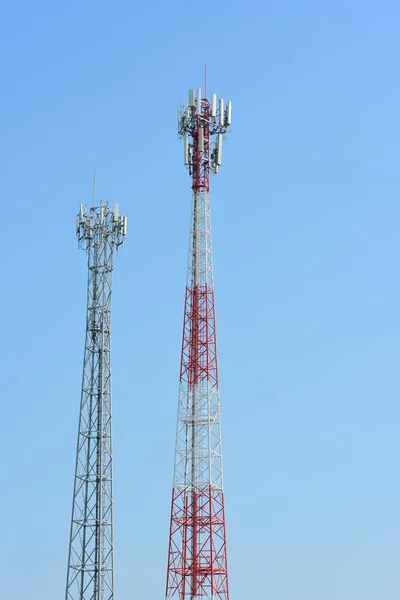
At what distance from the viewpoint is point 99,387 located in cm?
9500

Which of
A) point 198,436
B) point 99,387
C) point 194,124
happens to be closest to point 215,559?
point 198,436

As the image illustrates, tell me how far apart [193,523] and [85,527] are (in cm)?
942

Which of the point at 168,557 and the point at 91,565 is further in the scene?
the point at 168,557

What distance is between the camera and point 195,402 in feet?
330

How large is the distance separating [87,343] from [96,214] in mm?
10371

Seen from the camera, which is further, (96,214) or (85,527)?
(96,214)

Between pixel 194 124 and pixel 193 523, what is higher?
pixel 194 124

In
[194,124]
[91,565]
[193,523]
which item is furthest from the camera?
[194,124]


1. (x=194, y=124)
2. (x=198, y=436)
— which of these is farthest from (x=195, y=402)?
(x=194, y=124)

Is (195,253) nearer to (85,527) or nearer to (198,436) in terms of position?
(198,436)

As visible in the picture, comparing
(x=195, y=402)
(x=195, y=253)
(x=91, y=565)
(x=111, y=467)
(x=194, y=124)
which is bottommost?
(x=91, y=565)

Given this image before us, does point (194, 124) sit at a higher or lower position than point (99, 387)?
higher

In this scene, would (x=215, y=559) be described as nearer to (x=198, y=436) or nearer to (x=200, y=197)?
(x=198, y=436)

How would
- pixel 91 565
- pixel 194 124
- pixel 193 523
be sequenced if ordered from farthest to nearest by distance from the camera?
pixel 194 124 < pixel 193 523 < pixel 91 565
